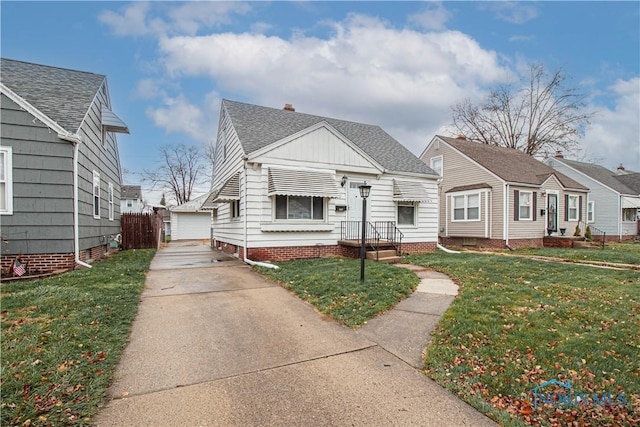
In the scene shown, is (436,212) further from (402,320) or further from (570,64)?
(570,64)

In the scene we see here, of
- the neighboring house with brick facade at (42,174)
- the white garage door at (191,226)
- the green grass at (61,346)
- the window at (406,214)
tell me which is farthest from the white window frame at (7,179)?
the white garage door at (191,226)

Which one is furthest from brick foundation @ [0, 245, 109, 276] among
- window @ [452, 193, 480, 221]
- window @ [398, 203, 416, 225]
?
window @ [452, 193, 480, 221]

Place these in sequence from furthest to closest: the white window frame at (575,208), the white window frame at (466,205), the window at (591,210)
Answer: the window at (591,210) → the white window frame at (575,208) → the white window frame at (466,205)

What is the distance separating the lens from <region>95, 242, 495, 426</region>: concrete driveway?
2.52 metres

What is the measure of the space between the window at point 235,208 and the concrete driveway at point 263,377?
6.37m

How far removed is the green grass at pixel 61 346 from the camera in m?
2.49

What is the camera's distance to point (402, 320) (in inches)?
185

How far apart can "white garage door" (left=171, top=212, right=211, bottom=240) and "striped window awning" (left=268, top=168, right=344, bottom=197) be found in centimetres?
1828

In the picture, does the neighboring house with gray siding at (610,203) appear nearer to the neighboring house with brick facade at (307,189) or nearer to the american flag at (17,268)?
the neighboring house with brick facade at (307,189)

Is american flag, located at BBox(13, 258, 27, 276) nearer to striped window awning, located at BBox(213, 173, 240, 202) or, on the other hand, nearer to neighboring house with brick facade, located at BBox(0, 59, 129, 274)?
neighboring house with brick facade, located at BBox(0, 59, 129, 274)

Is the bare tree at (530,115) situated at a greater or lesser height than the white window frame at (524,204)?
greater

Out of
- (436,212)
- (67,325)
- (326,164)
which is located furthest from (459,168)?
(67,325)

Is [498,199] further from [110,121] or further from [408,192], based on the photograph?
[110,121]

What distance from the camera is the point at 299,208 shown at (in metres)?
10.6
